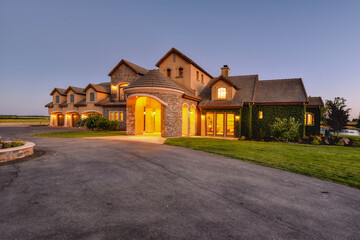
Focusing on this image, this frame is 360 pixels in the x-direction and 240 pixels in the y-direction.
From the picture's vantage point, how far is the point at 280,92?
19562mm

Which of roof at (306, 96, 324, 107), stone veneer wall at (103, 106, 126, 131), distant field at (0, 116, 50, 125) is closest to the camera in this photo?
roof at (306, 96, 324, 107)

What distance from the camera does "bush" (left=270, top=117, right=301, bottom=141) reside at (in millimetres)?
16516

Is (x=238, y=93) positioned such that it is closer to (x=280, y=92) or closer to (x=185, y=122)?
(x=280, y=92)

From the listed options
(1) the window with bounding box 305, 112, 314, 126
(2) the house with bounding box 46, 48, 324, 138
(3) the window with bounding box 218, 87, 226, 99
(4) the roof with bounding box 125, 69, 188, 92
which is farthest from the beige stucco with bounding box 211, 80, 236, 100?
(1) the window with bounding box 305, 112, 314, 126

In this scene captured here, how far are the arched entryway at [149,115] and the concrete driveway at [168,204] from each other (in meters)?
12.3

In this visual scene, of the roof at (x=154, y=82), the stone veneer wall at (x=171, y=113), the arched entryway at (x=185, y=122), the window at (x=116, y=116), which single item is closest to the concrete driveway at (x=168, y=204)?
the stone veneer wall at (x=171, y=113)

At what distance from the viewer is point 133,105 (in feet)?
57.9

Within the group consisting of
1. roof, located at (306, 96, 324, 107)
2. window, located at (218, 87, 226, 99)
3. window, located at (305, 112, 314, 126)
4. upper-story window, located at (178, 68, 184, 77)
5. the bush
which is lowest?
the bush

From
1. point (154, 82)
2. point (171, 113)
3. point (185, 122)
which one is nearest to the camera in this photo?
point (154, 82)

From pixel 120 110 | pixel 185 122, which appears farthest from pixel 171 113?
pixel 120 110

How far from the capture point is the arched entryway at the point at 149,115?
1883cm

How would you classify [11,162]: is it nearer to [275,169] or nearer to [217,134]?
[275,169]

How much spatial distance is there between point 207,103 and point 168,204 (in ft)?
54.5

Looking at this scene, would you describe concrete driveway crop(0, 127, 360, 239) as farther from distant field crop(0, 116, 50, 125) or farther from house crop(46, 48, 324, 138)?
distant field crop(0, 116, 50, 125)
